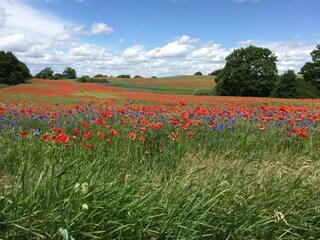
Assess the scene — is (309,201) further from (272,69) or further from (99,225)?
(272,69)

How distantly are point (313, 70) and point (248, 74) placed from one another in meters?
8.77

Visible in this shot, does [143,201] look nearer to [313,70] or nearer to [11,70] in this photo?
[313,70]

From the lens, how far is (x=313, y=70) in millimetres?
46312

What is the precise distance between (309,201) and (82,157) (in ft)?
8.40

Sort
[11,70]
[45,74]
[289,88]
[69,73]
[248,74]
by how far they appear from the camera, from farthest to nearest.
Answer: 1. [69,73]
2. [45,74]
3. [11,70]
4. [248,74]
5. [289,88]

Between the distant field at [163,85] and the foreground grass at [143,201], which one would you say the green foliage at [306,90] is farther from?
the foreground grass at [143,201]

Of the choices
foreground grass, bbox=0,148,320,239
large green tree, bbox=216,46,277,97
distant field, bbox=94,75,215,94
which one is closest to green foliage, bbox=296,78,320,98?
large green tree, bbox=216,46,277,97

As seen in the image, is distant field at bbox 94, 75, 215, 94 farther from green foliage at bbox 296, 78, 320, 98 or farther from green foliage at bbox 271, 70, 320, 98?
green foliage at bbox 296, 78, 320, 98

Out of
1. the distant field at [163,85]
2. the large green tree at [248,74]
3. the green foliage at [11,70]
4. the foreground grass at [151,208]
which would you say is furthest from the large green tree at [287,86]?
the foreground grass at [151,208]

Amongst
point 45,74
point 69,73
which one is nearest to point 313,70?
point 45,74

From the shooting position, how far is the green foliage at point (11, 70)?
169ft

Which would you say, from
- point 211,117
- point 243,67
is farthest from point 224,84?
point 211,117

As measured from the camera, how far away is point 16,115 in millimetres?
8125

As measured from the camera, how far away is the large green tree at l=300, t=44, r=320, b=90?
152ft
